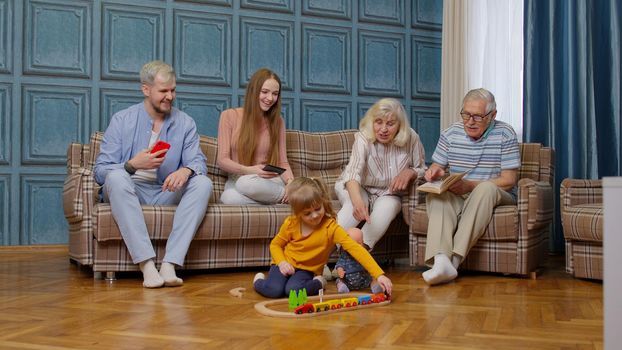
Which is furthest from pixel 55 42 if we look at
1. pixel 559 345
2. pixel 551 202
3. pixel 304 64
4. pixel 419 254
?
pixel 559 345

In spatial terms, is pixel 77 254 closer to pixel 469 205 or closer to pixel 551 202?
pixel 469 205

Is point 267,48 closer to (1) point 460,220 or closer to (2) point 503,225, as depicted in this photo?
(1) point 460,220

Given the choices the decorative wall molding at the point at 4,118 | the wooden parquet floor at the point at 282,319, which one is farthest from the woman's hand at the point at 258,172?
the decorative wall molding at the point at 4,118

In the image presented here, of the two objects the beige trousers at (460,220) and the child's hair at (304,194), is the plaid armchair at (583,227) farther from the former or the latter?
the child's hair at (304,194)

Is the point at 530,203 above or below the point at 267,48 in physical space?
below

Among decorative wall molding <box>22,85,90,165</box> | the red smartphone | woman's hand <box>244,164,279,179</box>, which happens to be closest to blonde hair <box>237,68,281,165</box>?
woman's hand <box>244,164,279,179</box>

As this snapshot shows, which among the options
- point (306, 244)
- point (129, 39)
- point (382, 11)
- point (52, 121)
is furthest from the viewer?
point (382, 11)

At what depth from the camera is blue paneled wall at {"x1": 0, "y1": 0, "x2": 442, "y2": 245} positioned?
4559 millimetres

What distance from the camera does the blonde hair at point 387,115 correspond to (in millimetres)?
3498

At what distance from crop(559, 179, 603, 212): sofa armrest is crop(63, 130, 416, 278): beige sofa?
2.28 ft

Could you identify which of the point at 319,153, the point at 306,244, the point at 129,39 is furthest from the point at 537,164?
the point at 129,39

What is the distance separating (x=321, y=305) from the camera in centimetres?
237

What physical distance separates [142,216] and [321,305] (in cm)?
115

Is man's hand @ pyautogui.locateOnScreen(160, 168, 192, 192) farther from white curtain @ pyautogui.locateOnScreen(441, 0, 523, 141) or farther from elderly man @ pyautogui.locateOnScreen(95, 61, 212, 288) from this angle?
white curtain @ pyautogui.locateOnScreen(441, 0, 523, 141)
